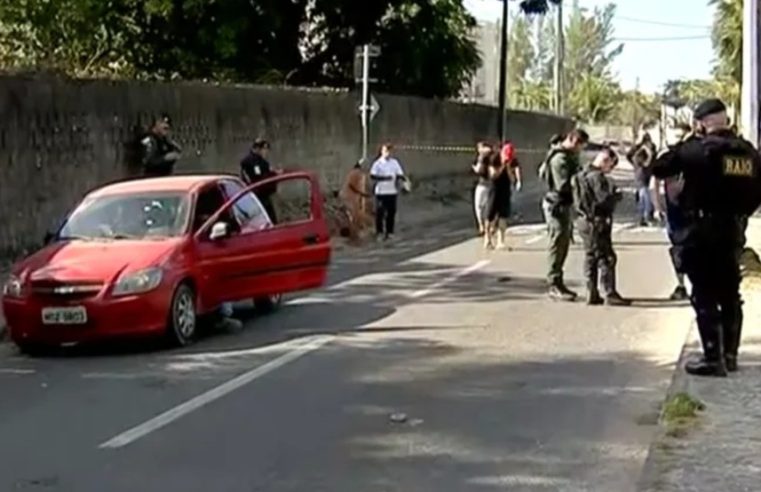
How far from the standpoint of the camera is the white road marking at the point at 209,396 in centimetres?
872

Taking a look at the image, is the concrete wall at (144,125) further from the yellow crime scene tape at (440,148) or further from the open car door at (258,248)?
the open car door at (258,248)

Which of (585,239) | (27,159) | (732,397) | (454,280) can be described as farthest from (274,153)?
(732,397)

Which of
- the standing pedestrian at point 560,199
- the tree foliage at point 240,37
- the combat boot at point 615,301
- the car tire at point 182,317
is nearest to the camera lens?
the car tire at point 182,317

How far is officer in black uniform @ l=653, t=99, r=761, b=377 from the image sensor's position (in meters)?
10.0

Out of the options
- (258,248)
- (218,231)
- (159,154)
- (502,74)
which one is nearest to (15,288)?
(218,231)

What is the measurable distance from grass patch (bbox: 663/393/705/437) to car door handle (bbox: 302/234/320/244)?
6.19m

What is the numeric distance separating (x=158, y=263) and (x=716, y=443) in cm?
581

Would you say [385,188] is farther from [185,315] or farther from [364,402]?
[364,402]

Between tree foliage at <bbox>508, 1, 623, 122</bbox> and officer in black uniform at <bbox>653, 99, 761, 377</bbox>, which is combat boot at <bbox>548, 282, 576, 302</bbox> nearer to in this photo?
officer in black uniform at <bbox>653, 99, 761, 377</bbox>

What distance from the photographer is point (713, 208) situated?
10.1 meters

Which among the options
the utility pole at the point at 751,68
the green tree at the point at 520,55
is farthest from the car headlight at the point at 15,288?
the green tree at the point at 520,55

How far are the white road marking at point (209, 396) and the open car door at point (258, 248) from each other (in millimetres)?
1171

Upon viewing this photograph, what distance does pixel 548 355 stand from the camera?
11906mm

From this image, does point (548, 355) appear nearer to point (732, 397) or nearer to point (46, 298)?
point (732, 397)
